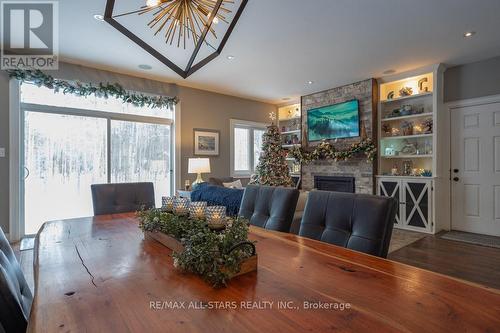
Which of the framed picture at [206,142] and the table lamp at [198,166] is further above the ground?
the framed picture at [206,142]

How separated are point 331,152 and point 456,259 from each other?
9.26ft

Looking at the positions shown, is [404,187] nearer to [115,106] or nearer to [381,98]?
[381,98]

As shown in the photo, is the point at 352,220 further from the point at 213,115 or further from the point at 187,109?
the point at 213,115

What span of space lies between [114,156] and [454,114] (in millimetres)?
5782

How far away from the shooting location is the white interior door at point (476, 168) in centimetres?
405

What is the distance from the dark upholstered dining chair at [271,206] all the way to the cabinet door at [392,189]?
11.5ft

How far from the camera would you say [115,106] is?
15.5ft

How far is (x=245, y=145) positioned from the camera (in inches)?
261

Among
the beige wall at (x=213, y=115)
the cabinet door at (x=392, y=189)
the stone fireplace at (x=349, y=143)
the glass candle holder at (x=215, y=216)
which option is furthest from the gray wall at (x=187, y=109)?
the glass candle holder at (x=215, y=216)

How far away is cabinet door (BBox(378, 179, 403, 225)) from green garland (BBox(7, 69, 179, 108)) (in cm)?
416

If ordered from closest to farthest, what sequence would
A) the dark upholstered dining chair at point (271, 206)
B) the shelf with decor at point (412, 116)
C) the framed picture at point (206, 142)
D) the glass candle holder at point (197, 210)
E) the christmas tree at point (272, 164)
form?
the glass candle holder at point (197, 210), the dark upholstered dining chair at point (271, 206), the shelf with decor at point (412, 116), the christmas tree at point (272, 164), the framed picture at point (206, 142)

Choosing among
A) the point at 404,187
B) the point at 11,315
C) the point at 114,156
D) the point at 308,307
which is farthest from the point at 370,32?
the point at 114,156

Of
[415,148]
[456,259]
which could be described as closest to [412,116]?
[415,148]

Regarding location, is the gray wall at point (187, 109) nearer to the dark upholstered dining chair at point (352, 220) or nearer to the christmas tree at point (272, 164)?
the christmas tree at point (272, 164)
